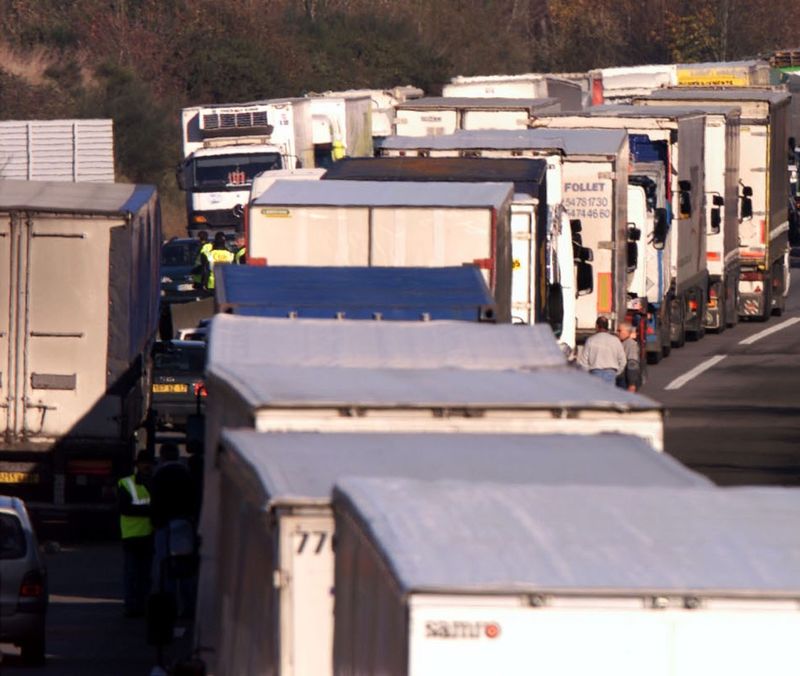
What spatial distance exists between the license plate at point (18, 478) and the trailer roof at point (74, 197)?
2359 millimetres

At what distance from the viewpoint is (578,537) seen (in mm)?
7070

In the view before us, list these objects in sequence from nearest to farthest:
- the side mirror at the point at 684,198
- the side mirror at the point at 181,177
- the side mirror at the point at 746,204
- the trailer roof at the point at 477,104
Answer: the side mirror at the point at 684,198 → the side mirror at the point at 746,204 → the trailer roof at the point at 477,104 → the side mirror at the point at 181,177

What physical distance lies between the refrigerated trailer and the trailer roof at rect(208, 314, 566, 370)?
5.23 m

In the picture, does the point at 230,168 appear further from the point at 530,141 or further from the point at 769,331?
the point at 530,141

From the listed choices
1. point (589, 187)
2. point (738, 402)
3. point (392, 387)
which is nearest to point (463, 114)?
point (589, 187)

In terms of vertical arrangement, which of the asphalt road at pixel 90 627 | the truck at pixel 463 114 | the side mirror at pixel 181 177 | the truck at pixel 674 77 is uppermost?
the truck at pixel 674 77

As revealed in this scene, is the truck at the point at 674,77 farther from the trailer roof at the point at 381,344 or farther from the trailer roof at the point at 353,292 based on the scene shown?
the trailer roof at the point at 381,344

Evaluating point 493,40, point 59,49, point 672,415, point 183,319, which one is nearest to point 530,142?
point 672,415

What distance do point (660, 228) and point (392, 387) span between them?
66.8 feet

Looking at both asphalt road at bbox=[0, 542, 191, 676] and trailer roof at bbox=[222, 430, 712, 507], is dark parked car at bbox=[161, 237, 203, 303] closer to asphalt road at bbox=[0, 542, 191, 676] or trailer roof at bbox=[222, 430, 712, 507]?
asphalt road at bbox=[0, 542, 191, 676]

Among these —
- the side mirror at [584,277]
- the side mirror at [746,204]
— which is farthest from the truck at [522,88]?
the side mirror at [584,277]

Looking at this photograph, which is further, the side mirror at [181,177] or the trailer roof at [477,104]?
the side mirror at [181,177]

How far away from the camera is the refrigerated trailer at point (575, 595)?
661 cm

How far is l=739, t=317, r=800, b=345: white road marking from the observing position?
3650 cm
